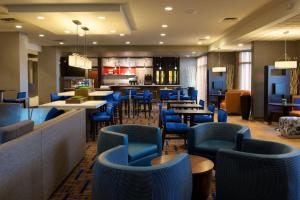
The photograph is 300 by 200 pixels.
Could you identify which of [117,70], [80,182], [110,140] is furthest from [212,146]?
[117,70]

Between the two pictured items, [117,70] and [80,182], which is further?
[117,70]

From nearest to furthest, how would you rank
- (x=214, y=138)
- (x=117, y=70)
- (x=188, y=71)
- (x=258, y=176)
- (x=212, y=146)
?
(x=258, y=176)
(x=212, y=146)
(x=214, y=138)
(x=117, y=70)
(x=188, y=71)

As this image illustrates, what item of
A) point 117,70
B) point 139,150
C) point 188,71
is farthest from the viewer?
point 188,71

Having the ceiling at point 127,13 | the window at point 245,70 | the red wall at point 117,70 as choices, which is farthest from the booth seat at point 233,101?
the red wall at point 117,70

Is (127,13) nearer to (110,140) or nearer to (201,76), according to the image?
(110,140)

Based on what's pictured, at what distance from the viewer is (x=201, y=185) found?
350 cm

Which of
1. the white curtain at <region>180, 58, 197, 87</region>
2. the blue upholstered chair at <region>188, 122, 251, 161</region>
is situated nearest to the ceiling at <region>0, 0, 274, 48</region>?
the blue upholstered chair at <region>188, 122, 251, 161</region>

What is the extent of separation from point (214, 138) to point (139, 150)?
143 centimetres

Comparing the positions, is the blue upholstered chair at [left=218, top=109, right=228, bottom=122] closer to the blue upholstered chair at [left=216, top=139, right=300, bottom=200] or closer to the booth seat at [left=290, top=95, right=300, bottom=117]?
the blue upholstered chair at [left=216, top=139, right=300, bottom=200]

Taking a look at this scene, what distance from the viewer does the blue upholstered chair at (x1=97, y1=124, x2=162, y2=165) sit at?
4137 mm

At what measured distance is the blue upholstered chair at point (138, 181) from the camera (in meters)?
2.44

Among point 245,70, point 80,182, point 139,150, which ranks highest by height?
point 245,70

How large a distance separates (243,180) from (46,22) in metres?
6.81

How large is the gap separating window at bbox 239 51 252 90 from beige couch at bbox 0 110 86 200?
443 inches
